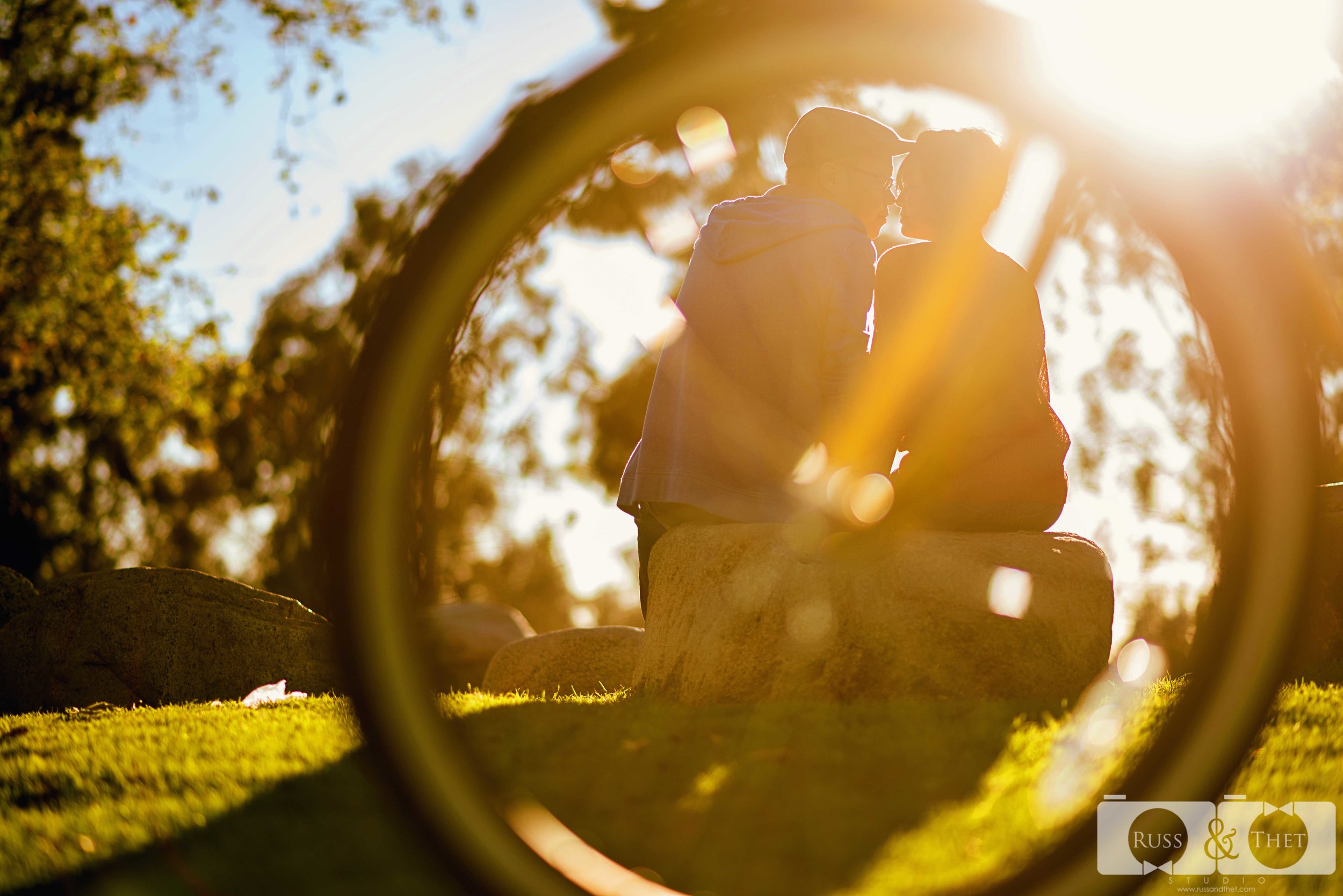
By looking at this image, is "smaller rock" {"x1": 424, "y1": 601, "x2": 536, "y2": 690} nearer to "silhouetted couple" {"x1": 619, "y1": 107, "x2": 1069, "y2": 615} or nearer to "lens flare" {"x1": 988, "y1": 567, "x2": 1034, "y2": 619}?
"silhouetted couple" {"x1": 619, "y1": 107, "x2": 1069, "y2": 615}

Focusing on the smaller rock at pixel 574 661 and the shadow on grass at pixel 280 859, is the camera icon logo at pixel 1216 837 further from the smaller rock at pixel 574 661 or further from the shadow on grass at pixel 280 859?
the smaller rock at pixel 574 661

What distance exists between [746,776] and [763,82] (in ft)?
5.96

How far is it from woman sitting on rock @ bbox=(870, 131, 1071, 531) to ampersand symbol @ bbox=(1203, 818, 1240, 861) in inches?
67.5

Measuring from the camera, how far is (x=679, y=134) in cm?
243

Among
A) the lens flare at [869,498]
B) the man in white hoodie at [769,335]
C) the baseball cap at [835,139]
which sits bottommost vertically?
the lens flare at [869,498]

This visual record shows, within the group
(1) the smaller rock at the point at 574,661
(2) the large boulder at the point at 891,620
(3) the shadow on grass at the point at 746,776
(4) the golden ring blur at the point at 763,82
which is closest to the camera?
(4) the golden ring blur at the point at 763,82

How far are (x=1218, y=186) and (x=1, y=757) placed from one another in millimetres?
4287

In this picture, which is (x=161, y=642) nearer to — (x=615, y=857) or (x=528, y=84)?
(x=615, y=857)

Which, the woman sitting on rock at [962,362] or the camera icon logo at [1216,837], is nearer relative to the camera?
the camera icon logo at [1216,837]

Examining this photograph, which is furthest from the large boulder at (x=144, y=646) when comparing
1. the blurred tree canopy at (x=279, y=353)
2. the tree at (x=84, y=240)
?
the tree at (x=84, y=240)

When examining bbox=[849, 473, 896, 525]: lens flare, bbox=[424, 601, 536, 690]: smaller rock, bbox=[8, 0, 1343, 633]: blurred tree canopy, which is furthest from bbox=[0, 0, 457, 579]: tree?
bbox=[849, 473, 896, 525]: lens flare

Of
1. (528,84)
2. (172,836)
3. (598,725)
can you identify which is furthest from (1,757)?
(528,84)

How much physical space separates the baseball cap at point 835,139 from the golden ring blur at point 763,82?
2.23 metres

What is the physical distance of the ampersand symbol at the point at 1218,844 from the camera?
2078 millimetres
